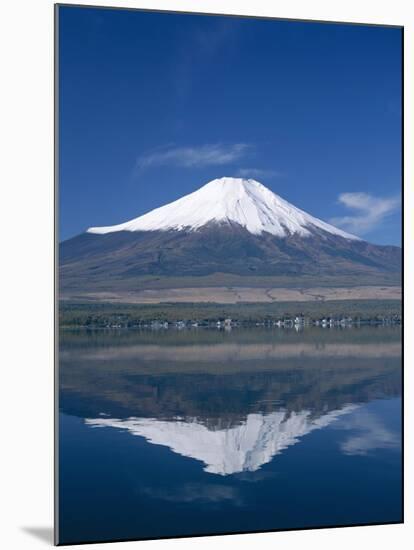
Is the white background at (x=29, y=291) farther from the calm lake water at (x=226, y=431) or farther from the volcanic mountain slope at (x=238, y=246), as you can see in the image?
the volcanic mountain slope at (x=238, y=246)

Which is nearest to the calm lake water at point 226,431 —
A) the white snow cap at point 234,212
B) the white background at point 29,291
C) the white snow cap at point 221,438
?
Answer: the white snow cap at point 221,438

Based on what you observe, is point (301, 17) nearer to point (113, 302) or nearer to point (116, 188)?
point (116, 188)

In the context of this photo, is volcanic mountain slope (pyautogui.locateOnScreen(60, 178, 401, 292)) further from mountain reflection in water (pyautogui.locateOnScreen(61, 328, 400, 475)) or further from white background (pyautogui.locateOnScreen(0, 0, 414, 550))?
white background (pyautogui.locateOnScreen(0, 0, 414, 550))

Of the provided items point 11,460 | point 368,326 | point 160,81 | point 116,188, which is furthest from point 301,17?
point 11,460

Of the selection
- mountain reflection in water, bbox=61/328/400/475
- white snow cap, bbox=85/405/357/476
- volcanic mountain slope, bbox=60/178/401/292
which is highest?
volcanic mountain slope, bbox=60/178/401/292

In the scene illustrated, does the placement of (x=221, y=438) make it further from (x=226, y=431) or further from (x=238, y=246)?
(x=238, y=246)

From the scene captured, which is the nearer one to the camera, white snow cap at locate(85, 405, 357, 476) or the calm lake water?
the calm lake water

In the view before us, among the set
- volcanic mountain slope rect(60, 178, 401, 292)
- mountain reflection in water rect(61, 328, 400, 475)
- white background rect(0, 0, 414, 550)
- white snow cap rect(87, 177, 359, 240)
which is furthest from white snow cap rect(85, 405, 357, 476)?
white snow cap rect(87, 177, 359, 240)

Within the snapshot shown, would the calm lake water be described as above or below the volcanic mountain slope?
below
